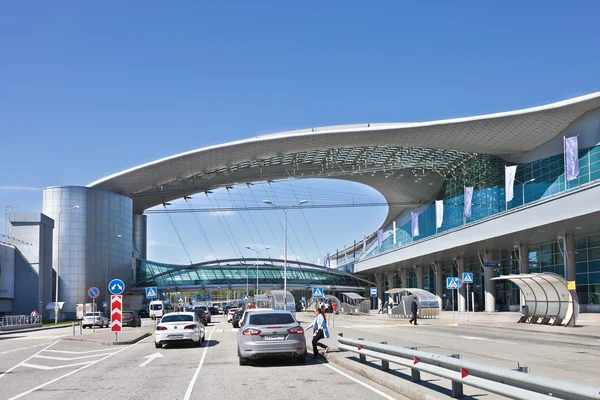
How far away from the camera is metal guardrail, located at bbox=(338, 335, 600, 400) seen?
7.22 meters

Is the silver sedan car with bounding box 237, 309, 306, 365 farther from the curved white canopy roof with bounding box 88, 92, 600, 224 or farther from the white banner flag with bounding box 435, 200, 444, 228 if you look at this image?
the white banner flag with bounding box 435, 200, 444, 228

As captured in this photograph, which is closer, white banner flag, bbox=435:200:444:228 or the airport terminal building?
the airport terminal building

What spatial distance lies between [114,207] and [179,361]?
76493 mm

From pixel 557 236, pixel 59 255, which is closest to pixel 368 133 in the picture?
pixel 557 236

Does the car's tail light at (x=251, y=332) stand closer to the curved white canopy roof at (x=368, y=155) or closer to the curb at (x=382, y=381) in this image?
the curb at (x=382, y=381)

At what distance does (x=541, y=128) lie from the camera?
187 ft

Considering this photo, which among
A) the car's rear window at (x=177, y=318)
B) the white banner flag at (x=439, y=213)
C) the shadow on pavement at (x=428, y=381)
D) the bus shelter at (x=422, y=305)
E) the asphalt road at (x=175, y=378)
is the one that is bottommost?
the bus shelter at (x=422, y=305)

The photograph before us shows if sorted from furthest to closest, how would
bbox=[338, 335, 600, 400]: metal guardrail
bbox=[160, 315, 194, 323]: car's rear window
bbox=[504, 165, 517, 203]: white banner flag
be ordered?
bbox=[504, 165, 517, 203]: white banner flag, bbox=[160, 315, 194, 323]: car's rear window, bbox=[338, 335, 600, 400]: metal guardrail

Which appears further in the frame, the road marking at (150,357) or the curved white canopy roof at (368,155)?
the curved white canopy roof at (368,155)

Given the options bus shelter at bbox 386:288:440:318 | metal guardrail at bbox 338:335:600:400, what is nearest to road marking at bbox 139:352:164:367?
metal guardrail at bbox 338:335:600:400

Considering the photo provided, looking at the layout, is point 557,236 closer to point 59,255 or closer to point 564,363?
point 564,363

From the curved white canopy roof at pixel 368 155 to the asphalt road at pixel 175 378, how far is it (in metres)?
40.3

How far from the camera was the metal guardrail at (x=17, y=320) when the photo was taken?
2126 inches

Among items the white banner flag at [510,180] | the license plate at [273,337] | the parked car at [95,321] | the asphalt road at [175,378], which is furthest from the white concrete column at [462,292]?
the license plate at [273,337]
